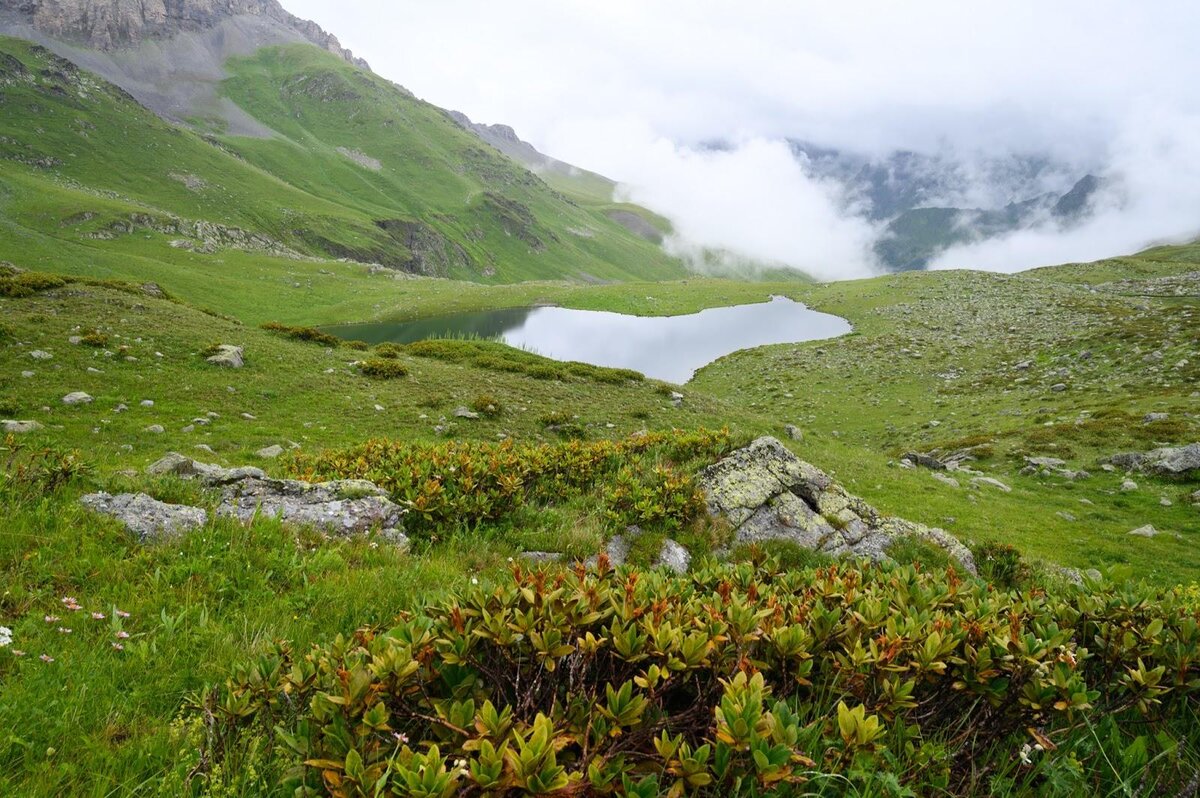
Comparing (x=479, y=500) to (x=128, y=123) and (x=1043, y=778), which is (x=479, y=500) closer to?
(x=1043, y=778)

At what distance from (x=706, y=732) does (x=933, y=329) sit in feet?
214

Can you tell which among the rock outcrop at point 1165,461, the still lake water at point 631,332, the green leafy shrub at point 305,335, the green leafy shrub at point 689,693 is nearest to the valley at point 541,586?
the green leafy shrub at point 689,693

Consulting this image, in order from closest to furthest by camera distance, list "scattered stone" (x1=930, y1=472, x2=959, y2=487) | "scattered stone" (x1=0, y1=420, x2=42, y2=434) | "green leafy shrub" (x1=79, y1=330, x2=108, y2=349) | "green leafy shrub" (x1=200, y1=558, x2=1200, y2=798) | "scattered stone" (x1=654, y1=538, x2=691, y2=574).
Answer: "green leafy shrub" (x1=200, y1=558, x2=1200, y2=798) → "scattered stone" (x1=654, y1=538, x2=691, y2=574) → "scattered stone" (x1=0, y1=420, x2=42, y2=434) → "scattered stone" (x1=930, y1=472, x2=959, y2=487) → "green leafy shrub" (x1=79, y1=330, x2=108, y2=349)

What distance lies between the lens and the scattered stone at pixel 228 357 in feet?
72.5

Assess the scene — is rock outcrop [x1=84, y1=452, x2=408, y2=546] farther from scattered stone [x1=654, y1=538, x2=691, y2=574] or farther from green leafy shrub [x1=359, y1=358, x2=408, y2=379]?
green leafy shrub [x1=359, y1=358, x2=408, y2=379]

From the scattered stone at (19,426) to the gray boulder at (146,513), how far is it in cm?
1074

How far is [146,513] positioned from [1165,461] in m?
27.2

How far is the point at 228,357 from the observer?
22.5 m

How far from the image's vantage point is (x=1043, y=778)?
2748mm

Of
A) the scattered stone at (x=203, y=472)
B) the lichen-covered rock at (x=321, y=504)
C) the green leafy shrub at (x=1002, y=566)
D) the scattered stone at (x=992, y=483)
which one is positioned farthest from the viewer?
the scattered stone at (x=992, y=483)

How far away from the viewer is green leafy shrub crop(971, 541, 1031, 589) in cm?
926

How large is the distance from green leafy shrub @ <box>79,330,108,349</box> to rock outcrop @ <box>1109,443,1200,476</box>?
38.2m

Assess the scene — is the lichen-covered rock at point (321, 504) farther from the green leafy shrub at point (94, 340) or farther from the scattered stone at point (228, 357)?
the green leafy shrub at point (94, 340)

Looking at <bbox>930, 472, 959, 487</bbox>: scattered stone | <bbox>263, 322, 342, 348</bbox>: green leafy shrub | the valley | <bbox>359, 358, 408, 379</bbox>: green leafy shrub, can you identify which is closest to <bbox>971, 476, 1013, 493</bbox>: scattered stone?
the valley
